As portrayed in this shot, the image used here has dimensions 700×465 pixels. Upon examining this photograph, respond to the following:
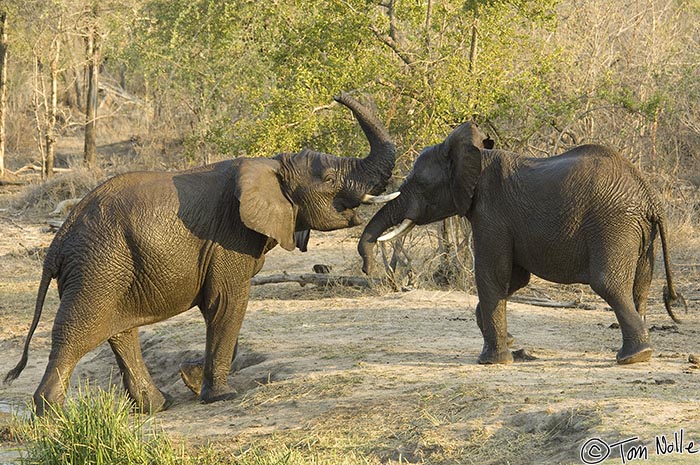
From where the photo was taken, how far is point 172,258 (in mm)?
8164

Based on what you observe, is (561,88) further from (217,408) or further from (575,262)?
(217,408)

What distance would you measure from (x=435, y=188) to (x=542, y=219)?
0.92m

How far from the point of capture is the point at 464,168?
27.9ft

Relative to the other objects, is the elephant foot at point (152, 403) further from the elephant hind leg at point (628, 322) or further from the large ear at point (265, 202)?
the elephant hind leg at point (628, 322)

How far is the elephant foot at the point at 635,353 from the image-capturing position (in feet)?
26.4

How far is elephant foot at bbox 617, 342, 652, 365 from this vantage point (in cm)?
805

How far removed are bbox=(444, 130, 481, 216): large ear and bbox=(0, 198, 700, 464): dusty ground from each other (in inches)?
51.2

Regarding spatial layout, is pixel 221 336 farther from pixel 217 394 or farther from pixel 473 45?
pixel 473 45

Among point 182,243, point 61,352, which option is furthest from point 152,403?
point 182,243

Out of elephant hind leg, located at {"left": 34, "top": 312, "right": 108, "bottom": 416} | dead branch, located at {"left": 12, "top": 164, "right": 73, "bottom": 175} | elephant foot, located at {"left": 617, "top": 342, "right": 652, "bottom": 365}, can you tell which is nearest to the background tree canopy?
elephant foot, located at {"left": 617, "top": 342, "right": 652, "bottom": 365}

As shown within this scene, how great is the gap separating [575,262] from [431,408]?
1.86 meters

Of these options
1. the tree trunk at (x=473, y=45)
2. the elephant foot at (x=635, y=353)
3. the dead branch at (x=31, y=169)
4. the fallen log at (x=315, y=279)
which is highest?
the tree trunk at (x=473, y=45)

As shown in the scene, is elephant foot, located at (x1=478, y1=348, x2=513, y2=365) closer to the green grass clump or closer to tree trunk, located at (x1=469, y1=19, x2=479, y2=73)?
the green grass clump

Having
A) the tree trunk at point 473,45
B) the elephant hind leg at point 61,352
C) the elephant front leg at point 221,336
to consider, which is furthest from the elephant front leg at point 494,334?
the tree trunk at point 473,45
